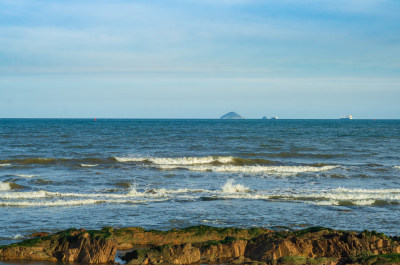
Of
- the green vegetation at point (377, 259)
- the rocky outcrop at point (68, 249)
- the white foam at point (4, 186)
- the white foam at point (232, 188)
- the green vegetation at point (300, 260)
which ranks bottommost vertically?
the white foam at point (4, 186)

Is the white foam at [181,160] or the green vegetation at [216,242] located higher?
the green vegetation at [216,242]

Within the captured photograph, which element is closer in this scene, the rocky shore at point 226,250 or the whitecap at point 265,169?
the rocky shore at point 226,250

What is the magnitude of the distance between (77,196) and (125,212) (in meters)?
4.02

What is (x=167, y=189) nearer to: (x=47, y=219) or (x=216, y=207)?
(x=216, y=207)

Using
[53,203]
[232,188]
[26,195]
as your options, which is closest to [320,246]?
[53,203]

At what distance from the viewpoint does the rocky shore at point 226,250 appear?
933 cm

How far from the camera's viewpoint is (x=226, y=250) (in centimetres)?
1014

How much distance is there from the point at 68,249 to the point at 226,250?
3.52 metres

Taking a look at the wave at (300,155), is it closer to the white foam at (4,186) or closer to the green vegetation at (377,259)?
the white foam at (4,186)

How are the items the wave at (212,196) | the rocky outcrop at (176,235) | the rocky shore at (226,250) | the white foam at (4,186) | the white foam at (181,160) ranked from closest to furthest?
Result: the rocky shore at (226,250)
the rocky outcrop at (176,235)
the wave at (212,196)
the white foam at (4,186)
the white foam at (181,160)

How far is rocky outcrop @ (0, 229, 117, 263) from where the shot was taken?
973 cm

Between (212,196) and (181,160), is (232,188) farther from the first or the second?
(181,160)

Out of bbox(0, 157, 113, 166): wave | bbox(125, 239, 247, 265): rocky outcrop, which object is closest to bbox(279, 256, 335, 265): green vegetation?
bbox(125, 239, 247, 265): rocky outcrop

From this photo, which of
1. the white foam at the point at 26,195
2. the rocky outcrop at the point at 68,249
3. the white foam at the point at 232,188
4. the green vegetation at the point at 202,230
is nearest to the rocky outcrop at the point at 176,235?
the green vegetation at the point at 202,230
